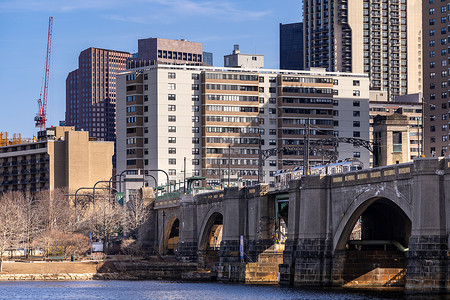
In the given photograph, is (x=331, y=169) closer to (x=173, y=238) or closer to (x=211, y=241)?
(x=211, y=241)

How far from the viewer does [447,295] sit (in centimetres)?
7950

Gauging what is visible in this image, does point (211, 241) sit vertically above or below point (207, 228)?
below

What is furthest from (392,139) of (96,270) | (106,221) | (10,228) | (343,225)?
(10,228)

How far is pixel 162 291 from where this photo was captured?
10825cm

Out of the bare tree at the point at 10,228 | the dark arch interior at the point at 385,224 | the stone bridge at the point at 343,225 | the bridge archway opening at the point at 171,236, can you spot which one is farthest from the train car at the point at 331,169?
the bare tree at the point at 10,228

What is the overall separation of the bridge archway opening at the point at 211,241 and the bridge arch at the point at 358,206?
1655 inches

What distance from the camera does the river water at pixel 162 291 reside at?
304 feet

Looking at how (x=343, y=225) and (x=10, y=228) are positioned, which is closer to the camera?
(x=343, y=225)

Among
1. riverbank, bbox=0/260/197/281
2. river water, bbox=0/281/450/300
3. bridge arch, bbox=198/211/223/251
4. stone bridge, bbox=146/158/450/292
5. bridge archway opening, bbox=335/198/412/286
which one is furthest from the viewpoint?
bridge arch, bbox=198/211/223/251

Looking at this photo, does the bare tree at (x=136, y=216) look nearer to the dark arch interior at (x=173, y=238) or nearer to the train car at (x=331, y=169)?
the dark arch interior at (x=173, y=238)

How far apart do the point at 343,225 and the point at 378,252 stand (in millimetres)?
5661

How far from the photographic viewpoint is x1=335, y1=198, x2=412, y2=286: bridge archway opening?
102 meters

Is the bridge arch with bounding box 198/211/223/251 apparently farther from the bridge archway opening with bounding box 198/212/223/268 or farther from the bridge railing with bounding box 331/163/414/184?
the bridge railing with bounding box 331/163/414/184

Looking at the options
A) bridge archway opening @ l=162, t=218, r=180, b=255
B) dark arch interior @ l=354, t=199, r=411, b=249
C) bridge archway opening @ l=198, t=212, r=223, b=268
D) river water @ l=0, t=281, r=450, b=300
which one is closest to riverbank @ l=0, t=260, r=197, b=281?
bridge archway opening @ l=198, t=212, r=223, b=268
